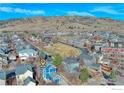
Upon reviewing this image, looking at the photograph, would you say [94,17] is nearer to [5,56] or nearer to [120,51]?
[120,51]

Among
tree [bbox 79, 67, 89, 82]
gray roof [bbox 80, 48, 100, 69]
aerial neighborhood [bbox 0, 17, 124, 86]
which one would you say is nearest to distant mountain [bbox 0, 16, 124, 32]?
aerial neighborhood [bbox 0, 17, 124, 86]

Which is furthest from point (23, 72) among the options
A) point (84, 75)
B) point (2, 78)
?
point (84, 75)

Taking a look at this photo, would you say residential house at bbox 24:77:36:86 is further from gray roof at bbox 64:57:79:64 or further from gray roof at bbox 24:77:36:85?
gray roof at bbox 64:57:79:64

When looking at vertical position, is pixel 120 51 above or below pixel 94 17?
below
